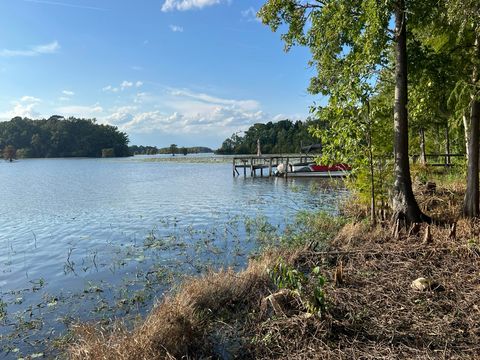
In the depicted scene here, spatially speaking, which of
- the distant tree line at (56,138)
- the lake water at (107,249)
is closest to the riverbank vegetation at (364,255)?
the lake water at (107,249)

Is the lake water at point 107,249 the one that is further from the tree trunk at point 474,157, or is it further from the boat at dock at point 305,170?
the boat at dock at point 305,170

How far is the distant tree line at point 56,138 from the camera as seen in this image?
13025cm

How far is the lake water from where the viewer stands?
6.41 metres

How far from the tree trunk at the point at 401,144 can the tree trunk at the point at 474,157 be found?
1193 millimetres

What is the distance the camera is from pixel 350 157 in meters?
9.40

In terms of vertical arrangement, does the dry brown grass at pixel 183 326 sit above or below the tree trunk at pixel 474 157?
below

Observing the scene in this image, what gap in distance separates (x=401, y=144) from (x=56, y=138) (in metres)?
140

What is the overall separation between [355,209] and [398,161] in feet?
13.4

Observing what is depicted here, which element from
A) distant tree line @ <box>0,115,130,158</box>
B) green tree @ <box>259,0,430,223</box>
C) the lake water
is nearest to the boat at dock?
the lake water

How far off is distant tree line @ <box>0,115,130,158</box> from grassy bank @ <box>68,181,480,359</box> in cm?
13570

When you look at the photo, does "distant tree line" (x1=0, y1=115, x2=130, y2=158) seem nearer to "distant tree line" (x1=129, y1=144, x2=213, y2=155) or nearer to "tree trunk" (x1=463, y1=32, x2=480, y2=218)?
"distant tree line" (x1=129, y1=144, x2=213, y2=155)

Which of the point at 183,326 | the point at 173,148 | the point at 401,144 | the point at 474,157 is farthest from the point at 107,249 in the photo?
the point at 173,148

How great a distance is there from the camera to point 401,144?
881cm

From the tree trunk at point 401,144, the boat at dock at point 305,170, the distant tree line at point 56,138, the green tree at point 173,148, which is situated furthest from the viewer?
the green tree at point 173,148
